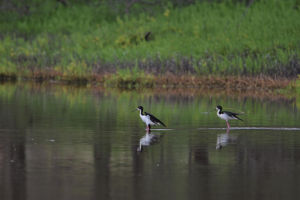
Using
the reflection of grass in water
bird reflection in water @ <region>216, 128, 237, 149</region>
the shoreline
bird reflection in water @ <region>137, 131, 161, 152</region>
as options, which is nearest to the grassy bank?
the shoreline

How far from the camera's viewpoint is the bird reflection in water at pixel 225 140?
12012mm

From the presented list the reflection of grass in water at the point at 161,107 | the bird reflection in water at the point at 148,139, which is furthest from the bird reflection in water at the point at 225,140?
the reflection of grass in water at the point at 161,107

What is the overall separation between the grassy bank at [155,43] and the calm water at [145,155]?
14.4 m

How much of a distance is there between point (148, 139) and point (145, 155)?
233cm

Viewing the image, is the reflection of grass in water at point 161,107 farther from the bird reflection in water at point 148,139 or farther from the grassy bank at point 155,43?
the grassy bank at point 155,43

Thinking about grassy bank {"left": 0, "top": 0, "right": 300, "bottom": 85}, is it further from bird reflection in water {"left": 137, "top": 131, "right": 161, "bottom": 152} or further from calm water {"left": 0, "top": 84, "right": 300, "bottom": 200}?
bird reflection in water {"left": 137, "top": 131, "right": 161, "bottom": 152}

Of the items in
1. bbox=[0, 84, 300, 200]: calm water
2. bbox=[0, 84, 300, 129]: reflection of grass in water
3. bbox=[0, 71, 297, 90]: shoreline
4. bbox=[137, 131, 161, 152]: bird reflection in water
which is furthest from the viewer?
bbox=[0, 71, 297, 90]: shoreline

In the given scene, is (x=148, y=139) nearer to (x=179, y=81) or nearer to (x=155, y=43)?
(x=179, y=81)

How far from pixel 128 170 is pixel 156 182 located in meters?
0.89

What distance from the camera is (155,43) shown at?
43531 mm

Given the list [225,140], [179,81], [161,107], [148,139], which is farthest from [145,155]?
[179,81]

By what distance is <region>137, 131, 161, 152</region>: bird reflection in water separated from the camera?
11733 millimetres

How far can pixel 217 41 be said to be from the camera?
39969mm

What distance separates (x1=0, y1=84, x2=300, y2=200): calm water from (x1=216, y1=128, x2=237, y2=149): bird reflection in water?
0.01 metres
